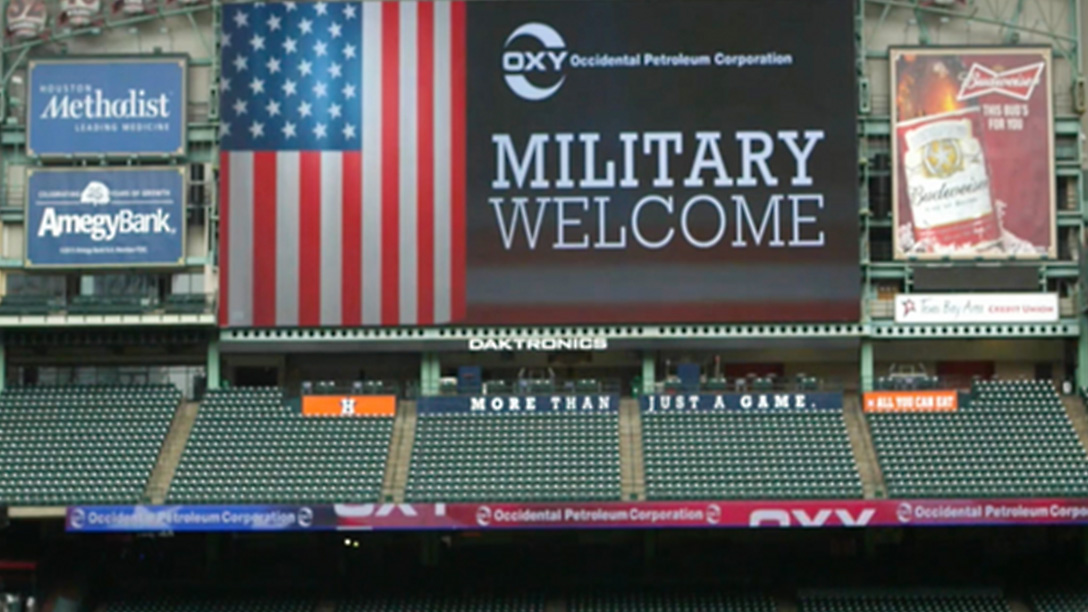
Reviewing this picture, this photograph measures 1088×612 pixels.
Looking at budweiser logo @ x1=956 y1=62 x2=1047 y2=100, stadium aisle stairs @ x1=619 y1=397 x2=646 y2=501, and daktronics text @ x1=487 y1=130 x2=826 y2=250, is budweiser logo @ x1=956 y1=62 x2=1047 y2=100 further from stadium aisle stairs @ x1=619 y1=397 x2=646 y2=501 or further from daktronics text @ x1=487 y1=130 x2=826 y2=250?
stadium aisle stairs @ x1=619 y1=397 x2=646 y2=501

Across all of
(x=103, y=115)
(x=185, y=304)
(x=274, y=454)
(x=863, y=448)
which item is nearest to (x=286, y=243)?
(x=185, y=304)

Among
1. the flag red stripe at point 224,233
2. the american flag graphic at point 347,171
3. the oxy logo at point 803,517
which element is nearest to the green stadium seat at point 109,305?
the flag red stripe at point 224,233

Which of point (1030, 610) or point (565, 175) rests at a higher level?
point (565, 175)

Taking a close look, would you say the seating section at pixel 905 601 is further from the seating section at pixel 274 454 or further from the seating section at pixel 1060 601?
the seating section at pixel 274 454

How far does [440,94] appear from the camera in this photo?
4516 centimetres

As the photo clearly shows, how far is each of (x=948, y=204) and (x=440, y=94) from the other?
12843 millimetres

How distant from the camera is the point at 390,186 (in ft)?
148

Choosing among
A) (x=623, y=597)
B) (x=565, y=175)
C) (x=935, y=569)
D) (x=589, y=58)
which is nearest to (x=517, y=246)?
(x=565, y=175)

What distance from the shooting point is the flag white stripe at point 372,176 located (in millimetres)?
44906

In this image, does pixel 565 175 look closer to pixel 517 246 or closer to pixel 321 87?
pixel 517 246

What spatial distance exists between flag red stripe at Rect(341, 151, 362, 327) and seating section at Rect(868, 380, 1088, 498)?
42.6 feet

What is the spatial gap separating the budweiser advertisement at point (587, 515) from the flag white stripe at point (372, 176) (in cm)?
603

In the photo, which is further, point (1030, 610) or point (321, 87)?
point (321, 87)

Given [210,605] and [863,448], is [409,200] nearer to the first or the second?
[210,605]
